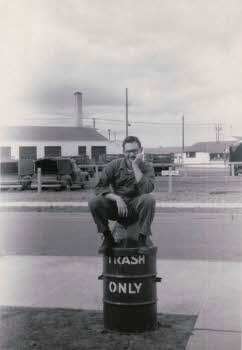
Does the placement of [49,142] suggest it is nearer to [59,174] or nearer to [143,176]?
[59,174]

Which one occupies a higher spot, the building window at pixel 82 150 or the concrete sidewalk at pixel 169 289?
the building window at pixel 82 150

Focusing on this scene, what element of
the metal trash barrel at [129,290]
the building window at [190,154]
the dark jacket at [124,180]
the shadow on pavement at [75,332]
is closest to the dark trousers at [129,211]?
the dark jacket at [124,180]

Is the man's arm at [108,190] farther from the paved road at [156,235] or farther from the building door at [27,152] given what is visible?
the building door at [27,152]

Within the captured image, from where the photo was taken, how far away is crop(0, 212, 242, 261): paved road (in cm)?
976

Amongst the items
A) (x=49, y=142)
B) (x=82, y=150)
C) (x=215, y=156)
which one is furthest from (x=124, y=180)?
(x=215, y=156)

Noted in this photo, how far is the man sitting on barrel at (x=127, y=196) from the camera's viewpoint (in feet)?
17.2

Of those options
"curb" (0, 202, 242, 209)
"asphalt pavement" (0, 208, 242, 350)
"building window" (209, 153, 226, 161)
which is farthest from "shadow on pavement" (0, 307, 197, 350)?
"building window" (209, 153, 226, 161)

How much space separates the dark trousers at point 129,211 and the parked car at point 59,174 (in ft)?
62.7

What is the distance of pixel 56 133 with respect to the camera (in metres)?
64.4

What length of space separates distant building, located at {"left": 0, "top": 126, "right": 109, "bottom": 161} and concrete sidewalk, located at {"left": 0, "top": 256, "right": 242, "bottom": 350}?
2018 inches

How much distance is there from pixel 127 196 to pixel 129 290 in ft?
2.95

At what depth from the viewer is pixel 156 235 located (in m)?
11.6

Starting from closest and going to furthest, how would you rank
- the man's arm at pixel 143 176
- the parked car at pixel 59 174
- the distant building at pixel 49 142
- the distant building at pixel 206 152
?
the man's arm at pixel 143 176 < the parked car at pixel 59 174 < the distant building at pixel 49 142 < the distant building at pixel 206 152

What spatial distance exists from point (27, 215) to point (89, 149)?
4782 cm
